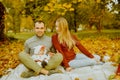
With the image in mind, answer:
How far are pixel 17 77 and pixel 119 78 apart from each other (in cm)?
203

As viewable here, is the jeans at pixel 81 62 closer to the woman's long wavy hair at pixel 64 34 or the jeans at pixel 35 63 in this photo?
the woman's long wavy hair at pixel 64 34

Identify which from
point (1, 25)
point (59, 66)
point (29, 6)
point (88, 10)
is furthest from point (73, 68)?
point (88, 10)

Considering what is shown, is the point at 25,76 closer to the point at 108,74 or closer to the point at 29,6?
the point at 108,74

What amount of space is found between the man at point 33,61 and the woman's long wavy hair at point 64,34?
276 millimetres

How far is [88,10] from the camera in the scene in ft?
97.2

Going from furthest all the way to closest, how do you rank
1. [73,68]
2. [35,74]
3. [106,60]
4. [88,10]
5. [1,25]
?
[88,10], [1,25], [106,60], [73,68], [35,74]

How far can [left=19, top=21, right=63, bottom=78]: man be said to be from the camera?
6680 mm

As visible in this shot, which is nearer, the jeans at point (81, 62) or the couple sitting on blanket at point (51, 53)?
the couple sitting on blanket at point (51, 53)

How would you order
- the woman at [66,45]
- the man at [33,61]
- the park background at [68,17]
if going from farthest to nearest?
the park background at [68,17] → the woman at [66,45] → the man at [33,61]

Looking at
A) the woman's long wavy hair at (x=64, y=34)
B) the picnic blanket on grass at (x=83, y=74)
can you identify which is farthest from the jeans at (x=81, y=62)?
the woman's long wavy hair at (x=64, y=34)

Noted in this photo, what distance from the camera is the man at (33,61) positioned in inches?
263

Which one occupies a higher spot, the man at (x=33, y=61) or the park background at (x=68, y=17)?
the man at (x=33, y=61)

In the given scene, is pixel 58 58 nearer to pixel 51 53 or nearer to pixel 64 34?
pixel 51 53

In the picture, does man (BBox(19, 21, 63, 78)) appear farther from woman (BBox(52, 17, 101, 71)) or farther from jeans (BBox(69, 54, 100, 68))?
jeans (BBox(69, 54, 100, 68))
